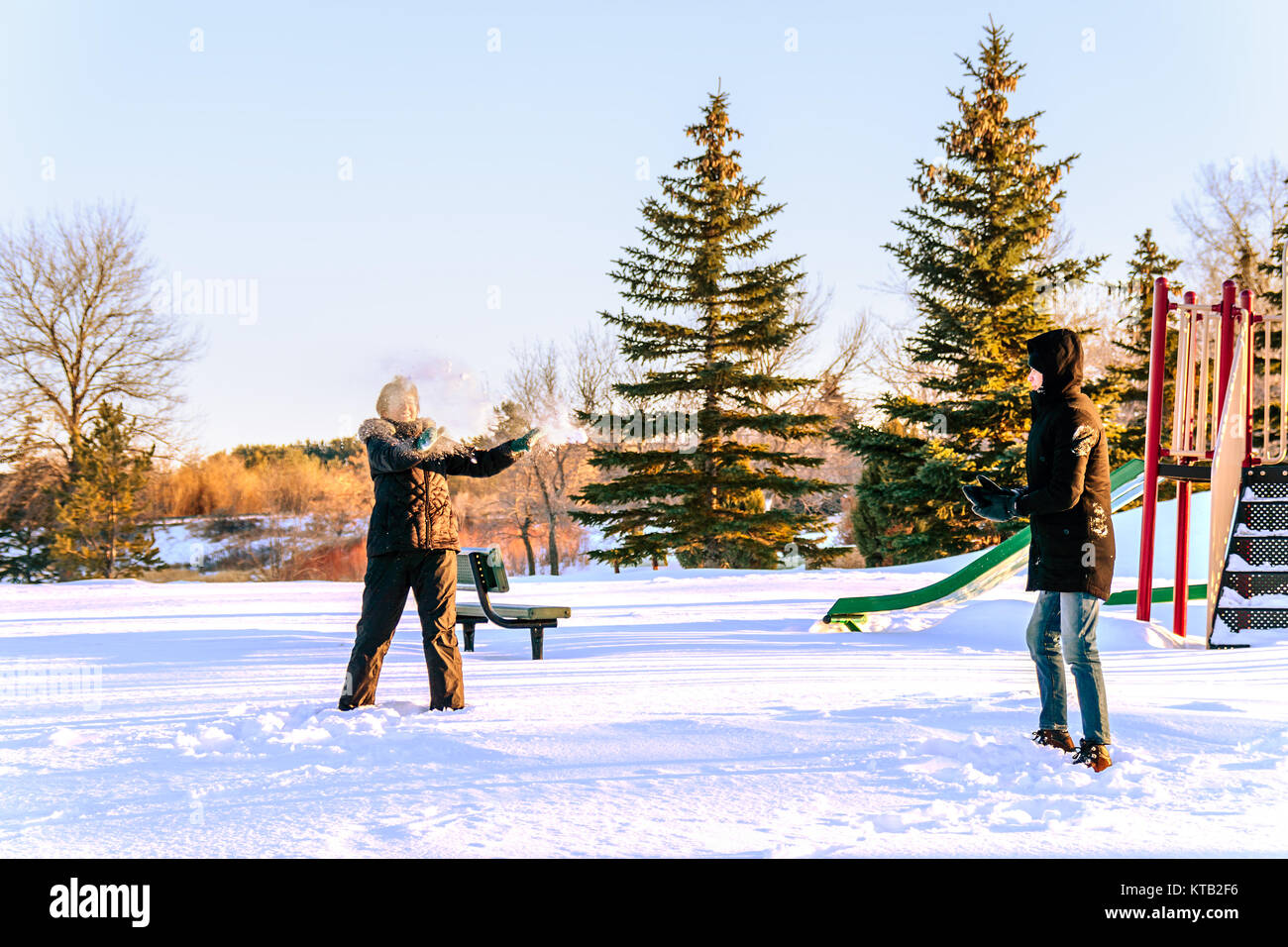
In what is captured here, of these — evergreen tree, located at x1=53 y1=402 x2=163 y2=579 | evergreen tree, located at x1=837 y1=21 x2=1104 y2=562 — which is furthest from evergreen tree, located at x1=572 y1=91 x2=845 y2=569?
evergreen tree, located at x1=53 y1=402 x2=163 y2=579

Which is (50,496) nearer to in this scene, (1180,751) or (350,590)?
(350,590)

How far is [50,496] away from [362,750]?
26.0 meters

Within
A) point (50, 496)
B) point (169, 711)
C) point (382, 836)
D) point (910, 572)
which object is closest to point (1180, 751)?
point (382, 836)

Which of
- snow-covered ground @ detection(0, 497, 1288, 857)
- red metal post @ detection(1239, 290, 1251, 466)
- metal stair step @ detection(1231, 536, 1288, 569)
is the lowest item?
snow-covered ground @ detection(0, 497, 1288, 857)

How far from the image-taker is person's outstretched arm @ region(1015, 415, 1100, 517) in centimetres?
459

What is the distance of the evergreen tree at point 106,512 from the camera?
2655cm

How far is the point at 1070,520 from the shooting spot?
15.3 ft

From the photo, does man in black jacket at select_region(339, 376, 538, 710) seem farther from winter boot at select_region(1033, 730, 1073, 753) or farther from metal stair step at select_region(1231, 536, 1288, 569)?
metal stair step at select_region(1231, 536, 1288, 569)

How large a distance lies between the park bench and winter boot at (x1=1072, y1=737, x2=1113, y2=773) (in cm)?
427

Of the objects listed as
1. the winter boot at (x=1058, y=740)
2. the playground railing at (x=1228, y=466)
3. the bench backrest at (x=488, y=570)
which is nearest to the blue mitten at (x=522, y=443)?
the bench backrest at (x=488, y=570)

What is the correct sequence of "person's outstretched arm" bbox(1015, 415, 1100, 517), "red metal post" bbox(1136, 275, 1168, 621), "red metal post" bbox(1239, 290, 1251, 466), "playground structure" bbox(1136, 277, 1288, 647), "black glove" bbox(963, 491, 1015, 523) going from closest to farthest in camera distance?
"person's outstretched arm" bbox(1015, 415, 1100, 517) < "black glove" bbox(963, 491, 1015, 523) < "playground structure" bbox(1136, 277, 1288, 647) < "red metal post" bbox(1239, 290, 1251, 466) < "red metal post" bbox(1136, 275, 1168, 621)

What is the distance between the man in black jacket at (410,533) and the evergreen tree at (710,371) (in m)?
→ 19.0

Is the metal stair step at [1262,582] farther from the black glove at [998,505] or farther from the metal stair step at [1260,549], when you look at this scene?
the black glove at [998,505]

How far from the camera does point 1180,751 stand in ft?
17.1
